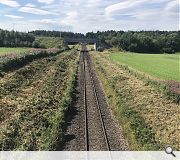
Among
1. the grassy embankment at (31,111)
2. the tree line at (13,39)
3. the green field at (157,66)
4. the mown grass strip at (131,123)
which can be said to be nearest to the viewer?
the grassy embankment at (31,111)

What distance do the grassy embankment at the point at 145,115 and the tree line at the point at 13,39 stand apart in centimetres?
11839

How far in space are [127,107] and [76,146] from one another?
32.4 feet

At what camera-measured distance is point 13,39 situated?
172 metres

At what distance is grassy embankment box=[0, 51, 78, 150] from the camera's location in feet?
65.2

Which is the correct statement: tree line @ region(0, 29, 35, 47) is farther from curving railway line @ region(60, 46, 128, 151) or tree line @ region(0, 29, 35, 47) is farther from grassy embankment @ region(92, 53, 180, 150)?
curving railway line @ region(60, 46, 128, 151)

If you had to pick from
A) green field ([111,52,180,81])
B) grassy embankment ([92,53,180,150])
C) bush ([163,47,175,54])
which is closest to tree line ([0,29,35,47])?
bush ([163,47,175,54])

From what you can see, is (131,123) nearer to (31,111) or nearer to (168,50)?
(31,111)

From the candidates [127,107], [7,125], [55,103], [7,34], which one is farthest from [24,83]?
[7,34]

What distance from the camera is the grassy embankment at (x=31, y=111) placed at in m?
19.9

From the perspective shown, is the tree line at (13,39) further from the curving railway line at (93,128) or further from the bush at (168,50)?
the curving railway line at (93,128)

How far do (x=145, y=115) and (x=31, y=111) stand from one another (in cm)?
847

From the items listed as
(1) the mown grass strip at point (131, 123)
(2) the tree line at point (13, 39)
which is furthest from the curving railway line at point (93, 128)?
(2) the tree line at point (13, 39)

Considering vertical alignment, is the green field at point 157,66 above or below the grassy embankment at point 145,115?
below

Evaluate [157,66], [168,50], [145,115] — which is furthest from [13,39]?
[145,115]
